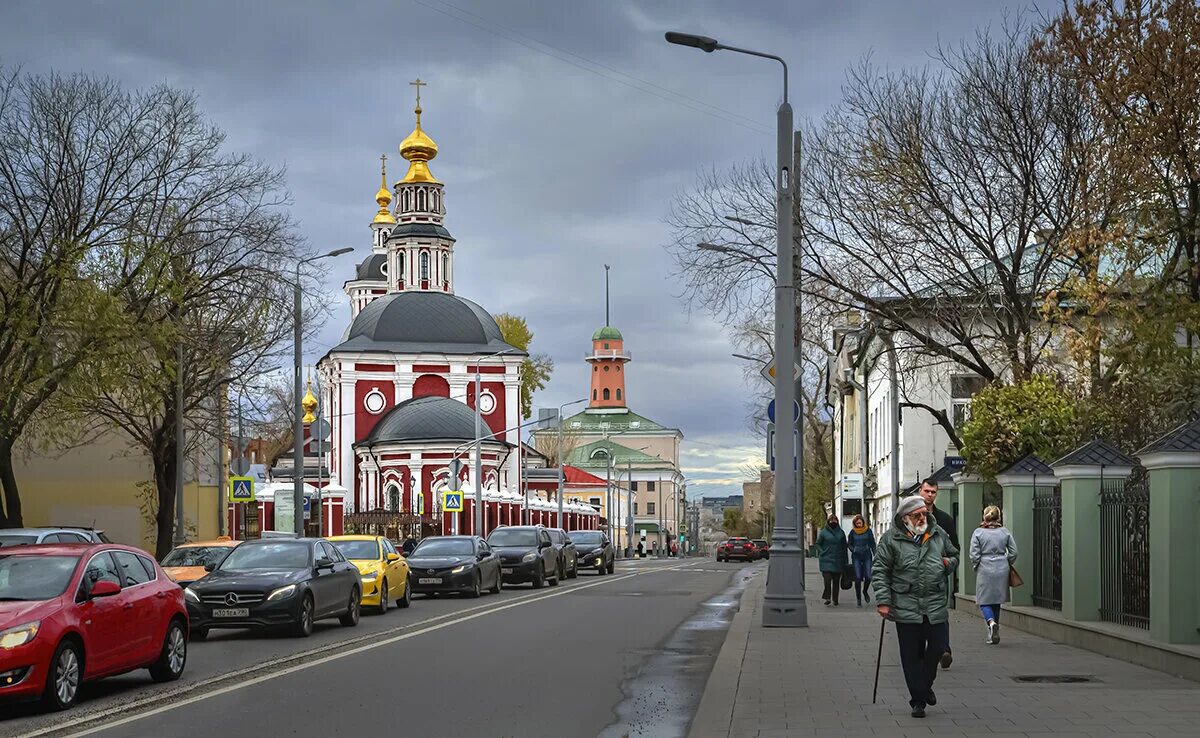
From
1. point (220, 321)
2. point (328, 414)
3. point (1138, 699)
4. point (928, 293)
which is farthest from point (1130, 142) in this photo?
point (328, 414)

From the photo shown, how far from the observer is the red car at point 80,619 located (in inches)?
496

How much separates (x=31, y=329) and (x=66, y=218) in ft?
11.7

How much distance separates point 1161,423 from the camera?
2316 centimetres

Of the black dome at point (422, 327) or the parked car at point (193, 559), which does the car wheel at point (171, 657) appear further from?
the black dome at point (422, 327)

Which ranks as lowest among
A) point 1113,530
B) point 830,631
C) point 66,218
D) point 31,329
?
point 830,631

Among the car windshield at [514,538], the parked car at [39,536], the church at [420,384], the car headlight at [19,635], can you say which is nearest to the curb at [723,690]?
the car headlight at [19,635]

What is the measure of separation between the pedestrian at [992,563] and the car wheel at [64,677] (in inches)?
395

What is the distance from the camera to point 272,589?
2072 cm

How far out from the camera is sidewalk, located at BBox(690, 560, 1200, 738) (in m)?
10.9

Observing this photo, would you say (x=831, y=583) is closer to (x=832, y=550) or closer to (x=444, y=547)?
(x=832, y=550)

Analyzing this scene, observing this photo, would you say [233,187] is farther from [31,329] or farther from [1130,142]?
[1130,142]

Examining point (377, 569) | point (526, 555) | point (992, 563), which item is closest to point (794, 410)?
point (992, 563)

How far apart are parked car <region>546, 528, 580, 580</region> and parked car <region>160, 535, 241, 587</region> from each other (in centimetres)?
1687

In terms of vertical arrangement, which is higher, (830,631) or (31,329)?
(31,329)
